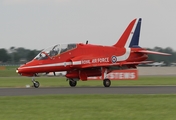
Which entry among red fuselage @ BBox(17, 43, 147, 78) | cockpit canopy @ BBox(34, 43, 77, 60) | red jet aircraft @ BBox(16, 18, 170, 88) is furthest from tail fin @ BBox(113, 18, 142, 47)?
cockpit canopy @ BBox(34, 43, 77, 60)

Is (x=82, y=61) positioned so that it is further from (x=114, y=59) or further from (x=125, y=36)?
(x=125, y=36)

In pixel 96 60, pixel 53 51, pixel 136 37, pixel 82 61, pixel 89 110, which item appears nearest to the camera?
pixel 89 110

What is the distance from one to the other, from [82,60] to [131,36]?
17.1ft

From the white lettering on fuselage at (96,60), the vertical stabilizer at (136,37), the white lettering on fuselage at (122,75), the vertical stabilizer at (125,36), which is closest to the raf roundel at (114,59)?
the white lettering on fuselage at (96,60)

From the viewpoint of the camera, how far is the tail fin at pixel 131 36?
35438 mm

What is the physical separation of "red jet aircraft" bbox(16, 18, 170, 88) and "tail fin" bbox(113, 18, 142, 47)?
12.0 inches

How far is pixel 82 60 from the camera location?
32.6 meters

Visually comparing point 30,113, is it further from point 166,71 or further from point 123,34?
point 166,71

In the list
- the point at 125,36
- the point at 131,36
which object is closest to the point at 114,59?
the point at 125,36

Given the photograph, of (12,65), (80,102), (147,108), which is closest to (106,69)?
(80,102)

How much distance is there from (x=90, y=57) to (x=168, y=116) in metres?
19.3

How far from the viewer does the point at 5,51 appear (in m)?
128

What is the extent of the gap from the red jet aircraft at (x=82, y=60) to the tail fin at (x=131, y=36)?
0.30 meters

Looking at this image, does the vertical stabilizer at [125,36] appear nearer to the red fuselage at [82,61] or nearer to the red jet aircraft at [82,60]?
the red jet aircraft at [82,60]
